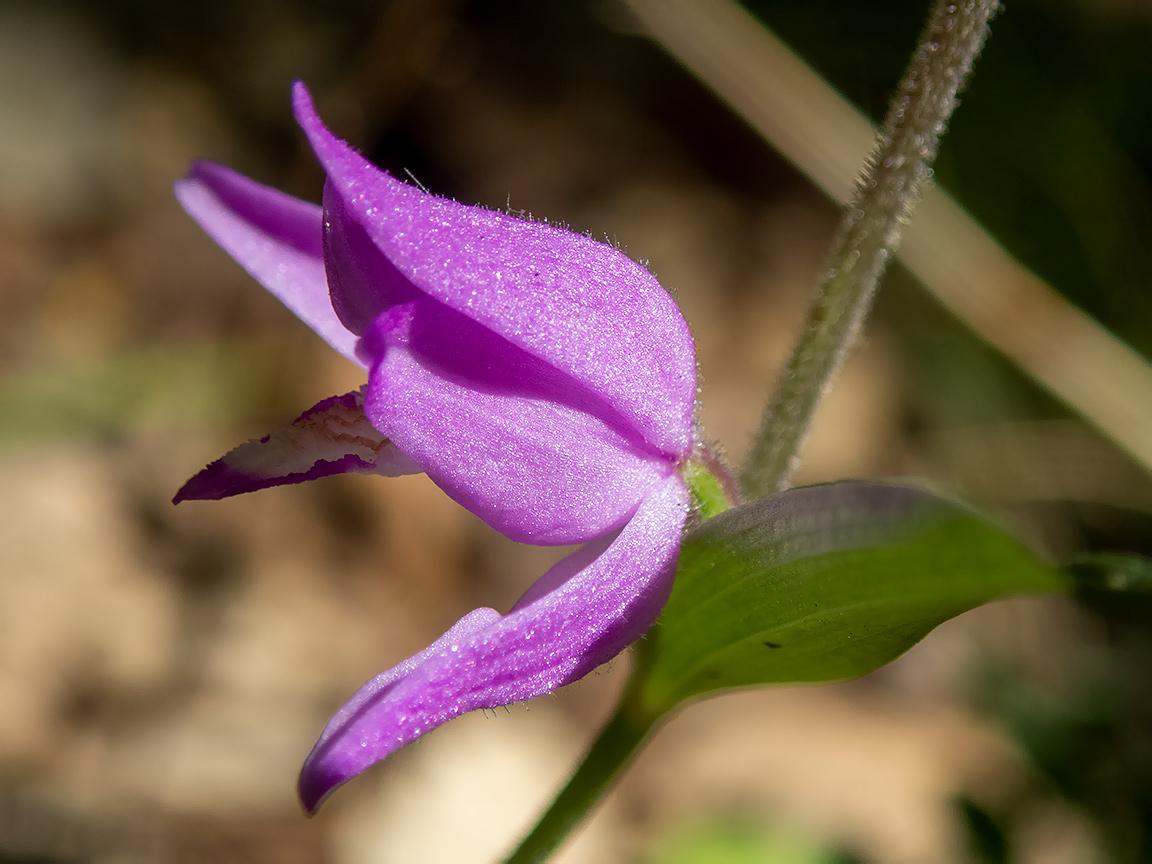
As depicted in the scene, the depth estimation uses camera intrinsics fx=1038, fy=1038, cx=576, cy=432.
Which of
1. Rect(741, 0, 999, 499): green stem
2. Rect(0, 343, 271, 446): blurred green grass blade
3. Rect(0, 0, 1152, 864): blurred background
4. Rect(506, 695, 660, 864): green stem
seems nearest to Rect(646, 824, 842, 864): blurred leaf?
Rect(0, 0, 1152, 864): blurred background

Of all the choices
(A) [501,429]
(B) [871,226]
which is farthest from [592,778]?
(B) [871,226]

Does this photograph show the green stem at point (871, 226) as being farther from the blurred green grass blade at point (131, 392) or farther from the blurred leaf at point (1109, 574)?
the blurred green grass blade at point (131, 392)

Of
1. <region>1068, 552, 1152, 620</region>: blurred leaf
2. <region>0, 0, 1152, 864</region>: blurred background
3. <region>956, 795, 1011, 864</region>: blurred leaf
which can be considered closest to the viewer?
<region>1068, 552, 1152, 620</region>: blurred leaf

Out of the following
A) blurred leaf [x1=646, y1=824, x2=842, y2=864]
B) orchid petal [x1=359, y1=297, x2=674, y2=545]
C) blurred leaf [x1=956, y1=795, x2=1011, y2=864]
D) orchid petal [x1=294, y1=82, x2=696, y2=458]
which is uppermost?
orchid petal [x1=294, y1=82, x2=696, y2=458]

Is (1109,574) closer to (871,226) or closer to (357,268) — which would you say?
(871,226)

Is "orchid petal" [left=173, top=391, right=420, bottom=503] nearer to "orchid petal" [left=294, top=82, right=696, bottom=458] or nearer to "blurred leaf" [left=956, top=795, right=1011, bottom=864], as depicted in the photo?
"orchid petal" [left=294, top=82, right=696, bottom=458]

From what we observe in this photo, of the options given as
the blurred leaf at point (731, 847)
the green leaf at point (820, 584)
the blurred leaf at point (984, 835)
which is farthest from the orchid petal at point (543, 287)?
the blurred leaf at point (731, 847)

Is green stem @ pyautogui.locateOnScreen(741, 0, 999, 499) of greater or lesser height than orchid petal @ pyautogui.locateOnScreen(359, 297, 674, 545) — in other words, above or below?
above
